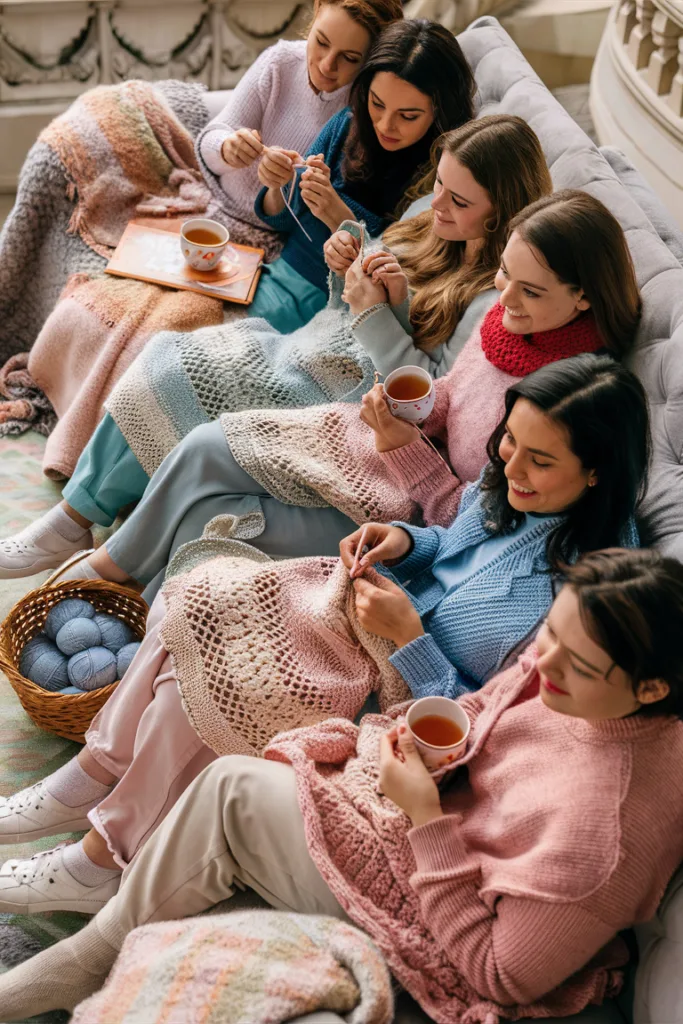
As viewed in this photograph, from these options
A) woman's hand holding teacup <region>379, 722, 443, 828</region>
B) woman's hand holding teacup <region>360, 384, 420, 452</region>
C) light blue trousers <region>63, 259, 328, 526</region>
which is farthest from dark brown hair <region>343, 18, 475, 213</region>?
woman's hand holding teacup <region>379, 722, 443, 828</region>

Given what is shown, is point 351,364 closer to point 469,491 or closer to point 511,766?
point 469,491

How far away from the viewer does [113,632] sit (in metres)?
1.97

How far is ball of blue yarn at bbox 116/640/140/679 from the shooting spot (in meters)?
1.93

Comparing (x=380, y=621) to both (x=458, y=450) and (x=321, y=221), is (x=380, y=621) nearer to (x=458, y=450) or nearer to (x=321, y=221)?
(x=458, y=450)

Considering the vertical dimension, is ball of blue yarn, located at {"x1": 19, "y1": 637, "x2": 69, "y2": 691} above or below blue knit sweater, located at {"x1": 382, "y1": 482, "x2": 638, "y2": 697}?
→ below

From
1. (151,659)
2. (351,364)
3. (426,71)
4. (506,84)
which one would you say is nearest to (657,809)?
(151,659)

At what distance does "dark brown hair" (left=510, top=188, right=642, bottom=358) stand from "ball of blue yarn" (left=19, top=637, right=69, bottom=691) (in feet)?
3.77

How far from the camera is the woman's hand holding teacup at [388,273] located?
1.98 metres

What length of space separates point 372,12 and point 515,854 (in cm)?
181

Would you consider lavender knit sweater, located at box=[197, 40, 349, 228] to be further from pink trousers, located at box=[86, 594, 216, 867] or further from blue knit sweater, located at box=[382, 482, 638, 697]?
pink trousers, located at box=[86, 594, 216, 867]

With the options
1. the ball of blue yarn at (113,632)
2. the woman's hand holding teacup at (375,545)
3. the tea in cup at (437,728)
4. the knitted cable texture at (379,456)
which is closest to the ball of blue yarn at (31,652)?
the ball of blue yarn at (113,632)

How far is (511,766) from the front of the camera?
131 cm

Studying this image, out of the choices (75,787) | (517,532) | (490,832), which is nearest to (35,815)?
(75,787)

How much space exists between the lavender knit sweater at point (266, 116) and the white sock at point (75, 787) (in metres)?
1.47
